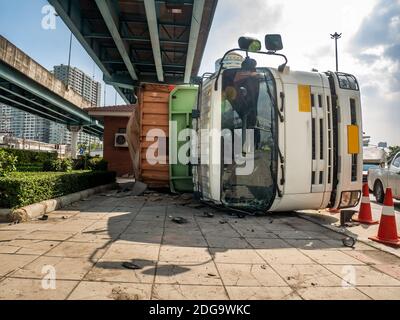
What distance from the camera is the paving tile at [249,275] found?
260 centimetres

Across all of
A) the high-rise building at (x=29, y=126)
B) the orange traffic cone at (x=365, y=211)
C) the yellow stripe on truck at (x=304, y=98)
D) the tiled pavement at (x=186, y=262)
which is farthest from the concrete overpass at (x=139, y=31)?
the high-rise building at (x=29, y=126)

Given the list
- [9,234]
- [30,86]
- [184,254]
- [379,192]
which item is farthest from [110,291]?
[30,86]

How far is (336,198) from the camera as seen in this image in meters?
5.38

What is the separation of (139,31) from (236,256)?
57.7 ft

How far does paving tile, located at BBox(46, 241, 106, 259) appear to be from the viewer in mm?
3148

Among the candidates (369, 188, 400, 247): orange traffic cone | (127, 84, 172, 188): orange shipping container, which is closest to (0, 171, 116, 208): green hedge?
(127, 84, 172, 188): orange shipping container

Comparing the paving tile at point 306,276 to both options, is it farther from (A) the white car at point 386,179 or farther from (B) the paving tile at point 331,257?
(A) the white car at point 386,179

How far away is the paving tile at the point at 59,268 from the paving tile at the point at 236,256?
1.46 metres

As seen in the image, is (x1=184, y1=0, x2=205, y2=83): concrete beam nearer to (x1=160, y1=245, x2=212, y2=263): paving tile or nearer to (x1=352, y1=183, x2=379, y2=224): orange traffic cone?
(x1=352, y1=183, x2=379, y2=224): orange traffic cone

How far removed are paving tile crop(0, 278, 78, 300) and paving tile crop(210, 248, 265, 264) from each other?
1609mm
